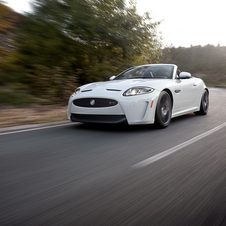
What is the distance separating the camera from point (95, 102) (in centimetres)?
533

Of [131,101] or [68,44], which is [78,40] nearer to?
[68,44]

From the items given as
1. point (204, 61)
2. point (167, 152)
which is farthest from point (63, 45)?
point (204, 61)

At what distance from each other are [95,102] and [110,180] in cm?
265

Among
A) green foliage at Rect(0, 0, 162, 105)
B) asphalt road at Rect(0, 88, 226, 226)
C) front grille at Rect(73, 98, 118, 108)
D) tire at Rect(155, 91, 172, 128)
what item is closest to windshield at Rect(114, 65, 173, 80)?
tire at Rect(155, 91, 172, 128)

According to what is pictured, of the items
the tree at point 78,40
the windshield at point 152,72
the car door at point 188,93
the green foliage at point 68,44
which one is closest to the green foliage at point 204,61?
the tree at point 78,40

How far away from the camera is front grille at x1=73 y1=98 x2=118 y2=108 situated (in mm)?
5211

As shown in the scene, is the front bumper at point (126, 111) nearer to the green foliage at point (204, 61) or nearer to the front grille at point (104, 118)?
the front grille at point (104, 118)

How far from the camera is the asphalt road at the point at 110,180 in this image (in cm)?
211

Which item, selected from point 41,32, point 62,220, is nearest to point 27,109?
point 41,32

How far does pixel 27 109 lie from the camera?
7.96 meters

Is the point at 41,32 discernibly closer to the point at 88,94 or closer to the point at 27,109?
the point at 27,109

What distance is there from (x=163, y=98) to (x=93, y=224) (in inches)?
160

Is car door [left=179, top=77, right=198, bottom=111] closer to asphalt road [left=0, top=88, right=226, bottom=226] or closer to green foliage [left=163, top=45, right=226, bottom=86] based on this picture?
asphalt road [left=0, top=88, right=226, bottom=226]

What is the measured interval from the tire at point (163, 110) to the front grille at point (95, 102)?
87cm
